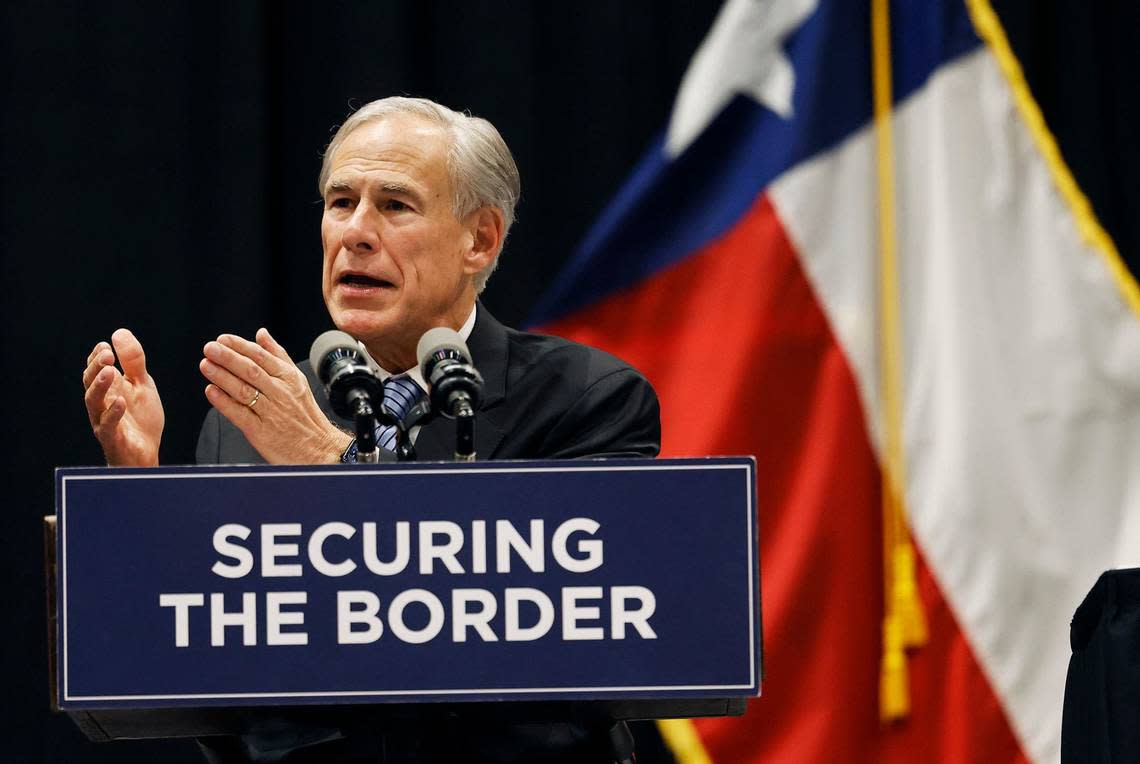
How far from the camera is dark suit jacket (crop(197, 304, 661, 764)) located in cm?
167

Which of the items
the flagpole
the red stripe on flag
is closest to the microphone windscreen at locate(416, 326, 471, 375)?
the red stripe on flag

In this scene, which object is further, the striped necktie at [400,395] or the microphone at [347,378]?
the striped necktie at [400,395]

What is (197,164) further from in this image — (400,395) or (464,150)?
(400,395)

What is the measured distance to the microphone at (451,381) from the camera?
1.45 metres

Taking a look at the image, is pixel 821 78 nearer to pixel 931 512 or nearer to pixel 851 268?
pixel 851 268

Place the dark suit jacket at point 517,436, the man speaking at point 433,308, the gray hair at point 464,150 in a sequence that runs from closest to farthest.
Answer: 1. the dark suit jacket at point 517,436
2. the man speaking at point 433,308
3. the gray hair at point 464,150

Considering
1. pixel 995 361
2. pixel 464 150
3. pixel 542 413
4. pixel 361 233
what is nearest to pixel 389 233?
pixel 361 233

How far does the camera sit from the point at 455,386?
4.79 ft

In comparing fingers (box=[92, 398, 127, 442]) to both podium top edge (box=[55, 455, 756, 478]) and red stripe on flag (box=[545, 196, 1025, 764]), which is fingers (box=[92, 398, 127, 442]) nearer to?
podium top edge (box=[55, 455, 756, 478])

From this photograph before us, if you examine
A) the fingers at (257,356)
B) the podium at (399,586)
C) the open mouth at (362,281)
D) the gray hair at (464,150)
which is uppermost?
the gray hair at (464,150)

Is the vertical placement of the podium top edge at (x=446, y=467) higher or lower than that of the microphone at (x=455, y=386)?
lower

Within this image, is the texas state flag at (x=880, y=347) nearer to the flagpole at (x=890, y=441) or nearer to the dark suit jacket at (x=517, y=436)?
the flagpole at (x=890, y=441)

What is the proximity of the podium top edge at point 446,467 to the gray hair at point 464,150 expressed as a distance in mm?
778

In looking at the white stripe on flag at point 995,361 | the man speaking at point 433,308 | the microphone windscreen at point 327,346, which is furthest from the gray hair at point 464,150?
the white stripe on flag at point 995,361
